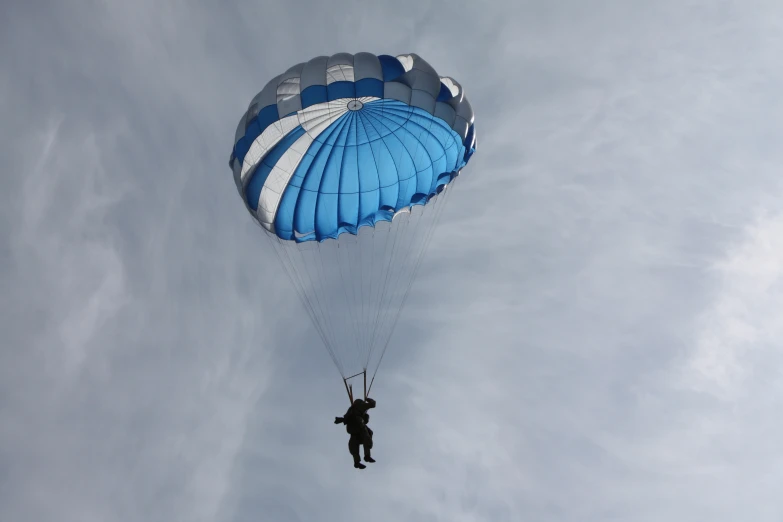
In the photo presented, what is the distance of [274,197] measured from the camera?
Answer: 624 inches

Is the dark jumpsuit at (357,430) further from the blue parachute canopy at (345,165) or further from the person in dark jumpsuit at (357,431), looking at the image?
the blue parachute canopy at (345,165)

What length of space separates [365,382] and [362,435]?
3.98 feet

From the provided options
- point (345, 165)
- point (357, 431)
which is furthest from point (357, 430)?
point (345, 165)

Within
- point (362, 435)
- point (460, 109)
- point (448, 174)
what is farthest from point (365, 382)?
point (460, 109)

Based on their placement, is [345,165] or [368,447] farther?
[345,165]

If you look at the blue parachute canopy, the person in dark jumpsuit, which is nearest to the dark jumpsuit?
the person in dark jumpsuit

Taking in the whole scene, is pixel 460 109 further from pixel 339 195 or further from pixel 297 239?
pixel 297 239

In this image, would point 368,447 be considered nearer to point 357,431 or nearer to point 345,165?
point 357,431

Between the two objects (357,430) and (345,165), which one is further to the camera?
(345,165)

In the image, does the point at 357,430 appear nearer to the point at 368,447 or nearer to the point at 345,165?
the point at 368,447

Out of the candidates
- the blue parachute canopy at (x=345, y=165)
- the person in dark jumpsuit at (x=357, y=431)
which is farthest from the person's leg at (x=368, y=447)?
the blue parachute canopy at (x=345, y=165)

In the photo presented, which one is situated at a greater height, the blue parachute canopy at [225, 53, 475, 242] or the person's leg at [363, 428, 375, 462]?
the blue parachute canopy at [225, 53, 475, 242]

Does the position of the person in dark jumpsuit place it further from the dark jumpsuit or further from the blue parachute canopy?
the blue parachute canopy

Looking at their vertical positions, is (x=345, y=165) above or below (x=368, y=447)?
above
